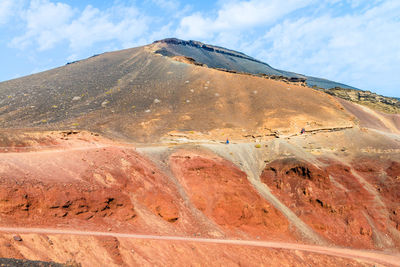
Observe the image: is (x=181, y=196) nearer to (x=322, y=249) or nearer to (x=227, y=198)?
(x=227, y=198)

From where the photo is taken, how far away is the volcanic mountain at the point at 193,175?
1327 centimetres

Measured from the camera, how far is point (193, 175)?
22.0 m

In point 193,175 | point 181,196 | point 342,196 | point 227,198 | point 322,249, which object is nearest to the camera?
point 322,249

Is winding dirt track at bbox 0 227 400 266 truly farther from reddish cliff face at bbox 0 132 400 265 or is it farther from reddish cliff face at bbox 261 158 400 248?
reddish cliff face at bbox 261 158 400 248

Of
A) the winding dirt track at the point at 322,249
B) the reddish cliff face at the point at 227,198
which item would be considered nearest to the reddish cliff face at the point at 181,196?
A: the reddish cliff face at the point at 227,198

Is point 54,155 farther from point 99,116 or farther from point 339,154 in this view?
point 339,154

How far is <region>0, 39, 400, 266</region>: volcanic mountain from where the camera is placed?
13266mm

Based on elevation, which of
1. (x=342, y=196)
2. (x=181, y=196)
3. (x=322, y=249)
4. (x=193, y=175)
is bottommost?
(x=322, y=249)

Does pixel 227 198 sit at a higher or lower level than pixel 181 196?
lower

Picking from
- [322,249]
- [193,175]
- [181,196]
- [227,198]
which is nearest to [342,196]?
[322,249]

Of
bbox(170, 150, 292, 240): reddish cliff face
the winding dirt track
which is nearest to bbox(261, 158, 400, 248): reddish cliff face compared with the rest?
the winding dirt track

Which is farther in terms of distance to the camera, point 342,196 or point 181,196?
point 342,196

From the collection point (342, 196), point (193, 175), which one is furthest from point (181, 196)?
point (342, 196)

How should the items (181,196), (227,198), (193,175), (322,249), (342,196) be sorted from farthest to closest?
(342,196) < (193,175) < (227,198) < (181,196) < (322,249)
